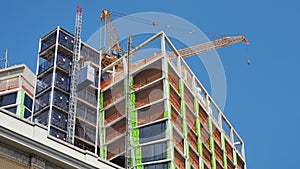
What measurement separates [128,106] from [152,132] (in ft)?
25.2

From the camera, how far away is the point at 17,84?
133 metres

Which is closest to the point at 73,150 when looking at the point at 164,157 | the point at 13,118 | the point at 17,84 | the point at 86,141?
the point at 13,118

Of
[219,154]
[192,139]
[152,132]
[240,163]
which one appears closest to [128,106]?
[152,132]

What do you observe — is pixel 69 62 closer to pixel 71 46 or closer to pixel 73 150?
pixel 71 46

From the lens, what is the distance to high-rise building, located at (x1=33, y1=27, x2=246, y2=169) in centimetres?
11112

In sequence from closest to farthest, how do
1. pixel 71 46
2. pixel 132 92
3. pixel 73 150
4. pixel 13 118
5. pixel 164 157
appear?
pixel 13 118, pixel 73 150, pixel 164 157, pixel 132 92, pixel 71 46

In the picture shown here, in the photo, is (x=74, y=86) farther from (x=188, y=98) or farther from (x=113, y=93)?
(x=188, y=98)

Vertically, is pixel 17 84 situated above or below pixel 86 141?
above

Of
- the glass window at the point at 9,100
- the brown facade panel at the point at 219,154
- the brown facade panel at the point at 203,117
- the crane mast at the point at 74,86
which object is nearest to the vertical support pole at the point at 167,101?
the brown facade panel at the point at 203,117

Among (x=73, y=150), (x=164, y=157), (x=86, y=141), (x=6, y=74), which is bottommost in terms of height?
(x=73, y=150)

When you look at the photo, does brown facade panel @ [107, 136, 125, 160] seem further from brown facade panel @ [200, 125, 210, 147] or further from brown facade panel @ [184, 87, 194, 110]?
brown facade panel @ [200, 125, 210, 147]

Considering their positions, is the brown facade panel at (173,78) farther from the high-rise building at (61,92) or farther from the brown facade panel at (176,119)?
the high-rise building at (61,92)

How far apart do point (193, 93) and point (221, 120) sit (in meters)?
17.1

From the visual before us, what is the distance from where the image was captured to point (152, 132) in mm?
111875
